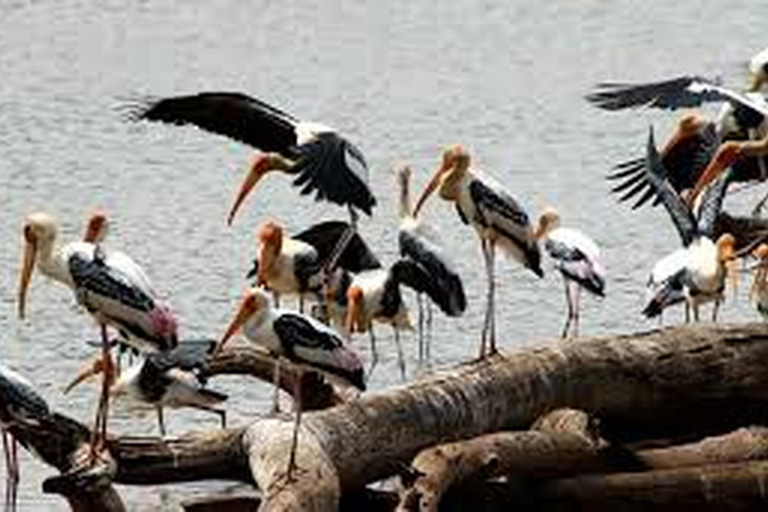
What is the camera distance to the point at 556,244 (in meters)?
15.8

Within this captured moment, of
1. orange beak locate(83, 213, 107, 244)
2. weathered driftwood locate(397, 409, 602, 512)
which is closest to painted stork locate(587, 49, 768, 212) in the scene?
orange beak locate(83, 213, 107, 244)

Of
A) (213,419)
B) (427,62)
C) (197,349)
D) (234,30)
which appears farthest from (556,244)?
(234,30)

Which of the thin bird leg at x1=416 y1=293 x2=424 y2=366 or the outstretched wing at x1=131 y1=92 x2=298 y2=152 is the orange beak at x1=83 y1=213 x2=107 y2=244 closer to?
the outstretched wing at x1=131 y1=92 x2=298 y2=152

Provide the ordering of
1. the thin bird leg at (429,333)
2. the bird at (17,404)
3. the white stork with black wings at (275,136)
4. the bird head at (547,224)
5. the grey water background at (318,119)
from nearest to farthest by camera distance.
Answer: the bird at (17,404), the white stork with black wings at (275,136), the bird head at (547,224), the thin bird leg at (429,333), the grey water background at (318,119)

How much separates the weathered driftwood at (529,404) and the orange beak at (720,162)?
Result: 2.78m

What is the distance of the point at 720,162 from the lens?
49.5ft

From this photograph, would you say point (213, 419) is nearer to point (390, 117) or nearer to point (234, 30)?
point (390, 117)

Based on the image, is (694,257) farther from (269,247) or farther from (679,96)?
(269,247)

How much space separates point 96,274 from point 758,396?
3193 millimetres

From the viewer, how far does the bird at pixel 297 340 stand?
38.1ft

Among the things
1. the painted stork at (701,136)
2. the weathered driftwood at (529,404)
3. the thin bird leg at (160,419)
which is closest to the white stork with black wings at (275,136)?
the thin bird leg at (160,419)

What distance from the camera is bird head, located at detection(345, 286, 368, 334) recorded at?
1438cm

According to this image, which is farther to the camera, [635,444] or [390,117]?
[390,117]

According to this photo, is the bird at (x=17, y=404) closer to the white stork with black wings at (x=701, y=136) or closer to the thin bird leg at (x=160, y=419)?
the thin bird leg at (x=160, y=419)
